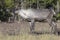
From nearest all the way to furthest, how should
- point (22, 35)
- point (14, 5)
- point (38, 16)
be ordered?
1. point (22, 35)
2. point (38, 16)
3. point (14, 5)

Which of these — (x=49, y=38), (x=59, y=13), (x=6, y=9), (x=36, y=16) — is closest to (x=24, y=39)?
(x=49, y=38)

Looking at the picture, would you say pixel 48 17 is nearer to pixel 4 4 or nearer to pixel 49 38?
pixel 49 38

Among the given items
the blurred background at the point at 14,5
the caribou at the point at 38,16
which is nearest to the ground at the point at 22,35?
the caribou at the point at 38,16

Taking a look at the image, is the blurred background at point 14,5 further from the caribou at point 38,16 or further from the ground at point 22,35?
the caribou at point 38,16

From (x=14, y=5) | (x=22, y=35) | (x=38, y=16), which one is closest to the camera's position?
(x=22, y=35)

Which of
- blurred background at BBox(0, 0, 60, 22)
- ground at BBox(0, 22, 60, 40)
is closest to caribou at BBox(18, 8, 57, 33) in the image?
ground at BBox(0, 22, 60, 40)

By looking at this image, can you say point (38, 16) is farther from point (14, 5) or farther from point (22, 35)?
point (14, 5)

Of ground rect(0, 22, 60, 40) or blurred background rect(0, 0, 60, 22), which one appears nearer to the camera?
ground rect(0, 22, 60, 40)

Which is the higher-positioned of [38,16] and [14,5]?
[38,16]

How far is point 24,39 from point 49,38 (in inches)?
39.7

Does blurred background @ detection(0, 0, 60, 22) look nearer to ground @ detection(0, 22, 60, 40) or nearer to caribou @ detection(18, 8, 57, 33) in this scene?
ground @ detection(0, 22, 60, 40)

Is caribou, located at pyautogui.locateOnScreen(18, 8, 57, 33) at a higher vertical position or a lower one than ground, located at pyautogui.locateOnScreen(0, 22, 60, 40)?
higher

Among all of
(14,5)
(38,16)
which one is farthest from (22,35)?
(14,5)

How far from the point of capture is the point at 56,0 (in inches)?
856
